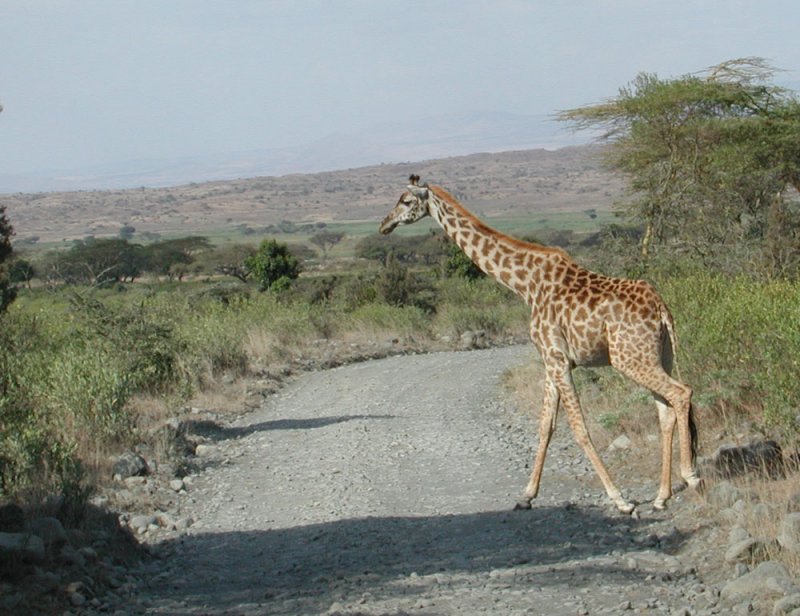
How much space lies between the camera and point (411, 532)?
1014 cm

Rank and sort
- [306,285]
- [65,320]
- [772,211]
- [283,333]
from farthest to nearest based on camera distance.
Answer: [306,285] → [283,333] → [772,211] → [65,320]

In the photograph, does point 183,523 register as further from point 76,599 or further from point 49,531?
point 76,599

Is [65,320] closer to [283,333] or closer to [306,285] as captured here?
[283,333]

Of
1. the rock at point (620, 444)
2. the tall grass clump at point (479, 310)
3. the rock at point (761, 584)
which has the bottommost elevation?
the tall grass clump at point (479, 310)

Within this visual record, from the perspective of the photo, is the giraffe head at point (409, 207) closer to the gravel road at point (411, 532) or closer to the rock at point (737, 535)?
the gravel road at point (411, 532)

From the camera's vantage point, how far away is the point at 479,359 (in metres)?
24.4

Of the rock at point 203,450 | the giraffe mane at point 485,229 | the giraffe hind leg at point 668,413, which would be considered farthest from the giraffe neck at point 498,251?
the rock at point 203,450

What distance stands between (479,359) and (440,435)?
360 inches

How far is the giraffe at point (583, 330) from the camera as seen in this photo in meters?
10.7

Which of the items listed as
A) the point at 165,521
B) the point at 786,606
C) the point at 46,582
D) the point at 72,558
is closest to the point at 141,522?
the point at 165,521

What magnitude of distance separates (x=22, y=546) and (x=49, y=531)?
0.59 m

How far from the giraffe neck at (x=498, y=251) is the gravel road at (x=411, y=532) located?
2021mm

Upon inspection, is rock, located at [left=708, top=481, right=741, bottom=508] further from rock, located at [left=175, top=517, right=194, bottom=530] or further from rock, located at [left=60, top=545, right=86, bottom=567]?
rock, located at [left=60, top=545, right=86, bottom=567]

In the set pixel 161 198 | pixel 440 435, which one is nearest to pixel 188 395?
pixel 440 435
